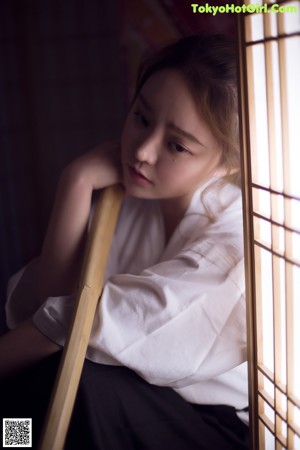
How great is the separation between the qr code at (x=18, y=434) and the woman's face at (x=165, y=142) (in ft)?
1.38

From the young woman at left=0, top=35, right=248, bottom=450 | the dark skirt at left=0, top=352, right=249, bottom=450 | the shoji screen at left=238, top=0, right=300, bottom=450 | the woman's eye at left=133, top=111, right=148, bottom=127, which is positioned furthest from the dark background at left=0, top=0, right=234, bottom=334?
the shoji screen at left=238, top=0, right=300, bottom=450

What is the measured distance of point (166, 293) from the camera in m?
0.75

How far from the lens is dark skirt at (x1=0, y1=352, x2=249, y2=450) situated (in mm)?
773

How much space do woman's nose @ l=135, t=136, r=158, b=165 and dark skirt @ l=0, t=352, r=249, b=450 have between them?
1.11 feet

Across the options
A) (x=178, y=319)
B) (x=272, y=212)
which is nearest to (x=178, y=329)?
(x=178, y=319)

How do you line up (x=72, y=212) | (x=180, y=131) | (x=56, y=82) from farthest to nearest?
(x=56, y=82)
(x=72, y=212)
(x=180, y=131)

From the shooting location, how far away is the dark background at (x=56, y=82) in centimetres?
124

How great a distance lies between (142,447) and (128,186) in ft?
1.42

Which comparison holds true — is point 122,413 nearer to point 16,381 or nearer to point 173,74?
point 16,381

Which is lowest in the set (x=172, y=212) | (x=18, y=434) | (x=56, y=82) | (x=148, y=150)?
(x=18, y=434)

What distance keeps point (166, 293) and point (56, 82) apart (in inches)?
29.7

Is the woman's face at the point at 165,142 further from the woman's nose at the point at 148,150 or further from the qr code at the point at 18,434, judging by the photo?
the qr code at the point at 18,434

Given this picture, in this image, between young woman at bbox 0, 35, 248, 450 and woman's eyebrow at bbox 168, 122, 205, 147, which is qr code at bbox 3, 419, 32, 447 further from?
woman's eyebrow at bbox 168, 122, 205, 147

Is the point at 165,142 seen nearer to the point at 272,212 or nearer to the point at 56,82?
the point at 272,212
